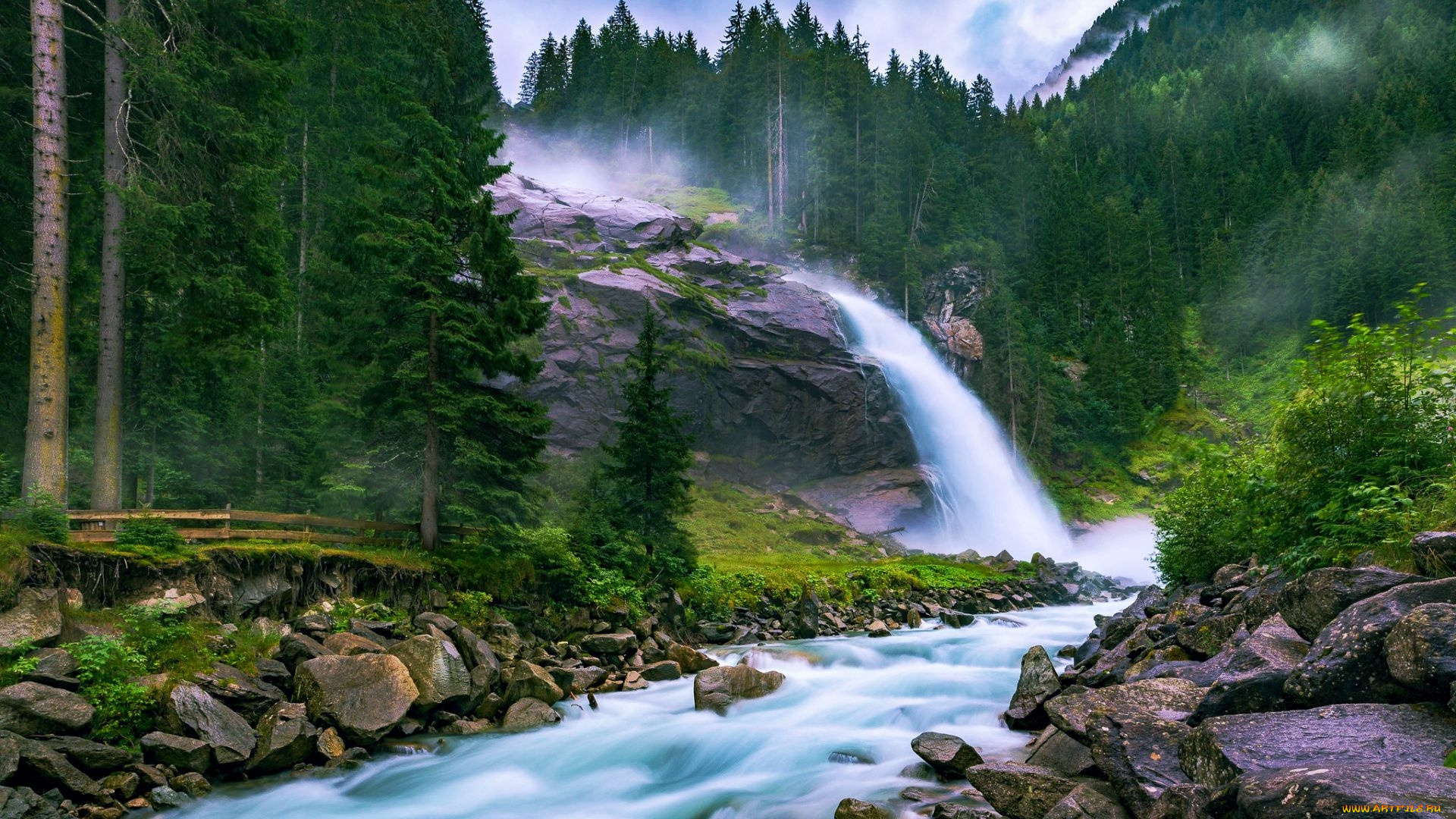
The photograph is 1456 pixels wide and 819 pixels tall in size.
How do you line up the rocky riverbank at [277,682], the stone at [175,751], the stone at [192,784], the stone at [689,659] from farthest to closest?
the stone at [689,659], the stone at [175,751], the stone at [192,784], the rocky riverbank at [277,682]

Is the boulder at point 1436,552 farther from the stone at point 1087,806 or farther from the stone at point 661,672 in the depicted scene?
the stone at point 661,672

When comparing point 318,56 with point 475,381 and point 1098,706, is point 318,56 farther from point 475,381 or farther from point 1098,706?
point 1098,706

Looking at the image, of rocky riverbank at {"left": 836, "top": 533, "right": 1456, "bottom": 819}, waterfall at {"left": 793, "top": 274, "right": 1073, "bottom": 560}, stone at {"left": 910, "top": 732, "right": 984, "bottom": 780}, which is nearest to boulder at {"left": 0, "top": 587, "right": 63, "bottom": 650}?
rocky riverbank at {"left": 836, "top": 533, "right": 1456, "bottom": 819}

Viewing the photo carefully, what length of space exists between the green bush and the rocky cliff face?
2789cm

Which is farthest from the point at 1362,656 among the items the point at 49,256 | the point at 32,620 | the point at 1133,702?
the point at 49,256

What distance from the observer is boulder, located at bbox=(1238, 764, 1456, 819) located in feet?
13.0

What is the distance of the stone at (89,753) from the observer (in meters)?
8.68

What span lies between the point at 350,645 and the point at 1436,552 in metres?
14.3

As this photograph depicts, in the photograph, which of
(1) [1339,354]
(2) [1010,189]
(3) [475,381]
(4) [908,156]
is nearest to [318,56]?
(3) [475,381]

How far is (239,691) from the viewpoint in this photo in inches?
409

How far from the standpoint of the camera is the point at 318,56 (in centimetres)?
3173

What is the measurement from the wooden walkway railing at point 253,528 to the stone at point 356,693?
11.8 ft

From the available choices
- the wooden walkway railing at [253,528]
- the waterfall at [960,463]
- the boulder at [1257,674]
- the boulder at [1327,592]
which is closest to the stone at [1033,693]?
the boulder at [1257,674]

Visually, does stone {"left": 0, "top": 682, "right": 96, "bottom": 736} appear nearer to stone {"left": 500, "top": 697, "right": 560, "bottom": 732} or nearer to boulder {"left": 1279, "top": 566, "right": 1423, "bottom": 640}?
stone {"left": 500, "top": 697, "right": 560, "bottom": 732}
